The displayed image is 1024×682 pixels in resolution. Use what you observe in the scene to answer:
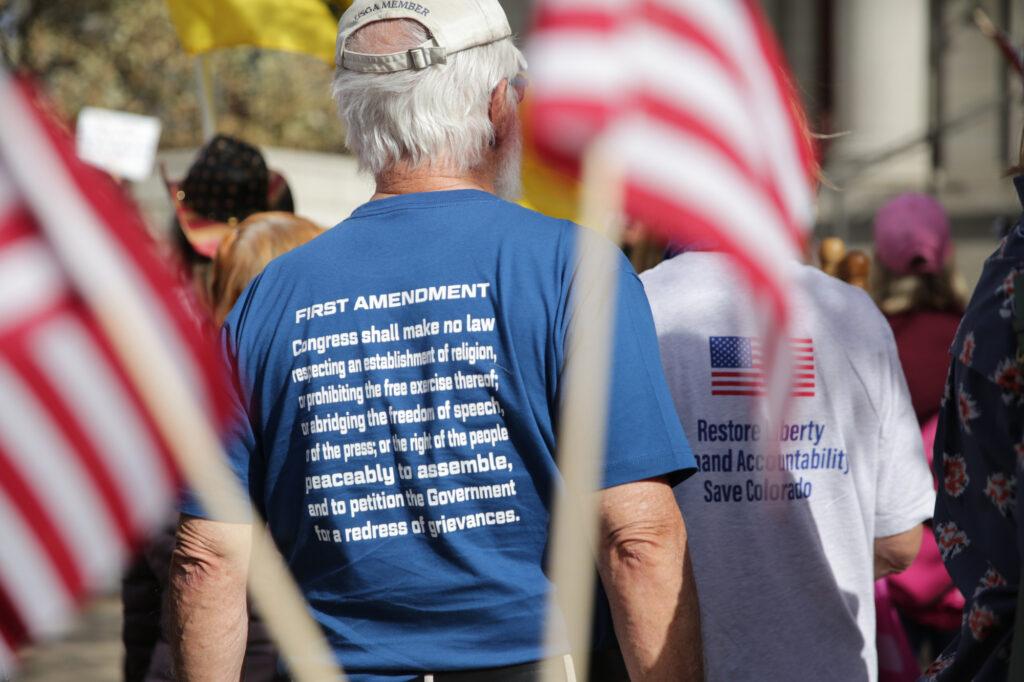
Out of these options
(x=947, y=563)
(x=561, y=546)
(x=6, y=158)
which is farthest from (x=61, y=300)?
(x=947, y=563)

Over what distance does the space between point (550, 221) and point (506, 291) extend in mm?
176

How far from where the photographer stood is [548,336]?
2398 mm

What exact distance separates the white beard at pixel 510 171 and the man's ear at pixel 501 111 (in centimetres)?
4

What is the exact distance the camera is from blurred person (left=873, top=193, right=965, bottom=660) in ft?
14.7

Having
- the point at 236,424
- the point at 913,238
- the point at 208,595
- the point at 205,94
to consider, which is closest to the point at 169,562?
the point at 208,595

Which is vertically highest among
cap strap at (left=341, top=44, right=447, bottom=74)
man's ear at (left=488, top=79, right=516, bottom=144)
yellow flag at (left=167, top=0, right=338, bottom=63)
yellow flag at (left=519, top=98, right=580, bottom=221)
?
yellow flag at (left=167, top=0, right=338, bottom=63)

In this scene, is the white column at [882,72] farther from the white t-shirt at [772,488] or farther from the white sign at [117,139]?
the white t-shirt at [772,488]

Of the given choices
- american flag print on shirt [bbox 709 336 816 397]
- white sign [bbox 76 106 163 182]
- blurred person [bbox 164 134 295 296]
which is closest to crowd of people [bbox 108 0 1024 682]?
american flag print on shirt [bbox 709 336 816 397]

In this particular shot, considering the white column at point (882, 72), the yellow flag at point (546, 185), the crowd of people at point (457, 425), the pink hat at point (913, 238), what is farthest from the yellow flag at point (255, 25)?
the white column at point (882, 72)

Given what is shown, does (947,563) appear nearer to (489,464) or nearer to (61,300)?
(489,464)

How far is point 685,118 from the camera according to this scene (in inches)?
84.8

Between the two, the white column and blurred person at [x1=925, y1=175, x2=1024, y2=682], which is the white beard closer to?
blurred person at [x1=925, y1=175, x2=1024, y2=682]

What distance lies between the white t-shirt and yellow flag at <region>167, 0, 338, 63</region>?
250 centimetres

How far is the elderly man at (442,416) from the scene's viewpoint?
2383 millimetres
